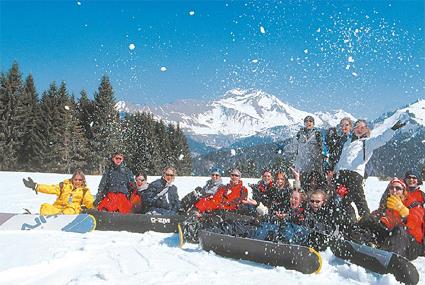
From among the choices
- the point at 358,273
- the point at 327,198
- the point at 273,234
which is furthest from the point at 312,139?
the point at 358,273

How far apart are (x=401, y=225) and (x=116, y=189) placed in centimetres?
500

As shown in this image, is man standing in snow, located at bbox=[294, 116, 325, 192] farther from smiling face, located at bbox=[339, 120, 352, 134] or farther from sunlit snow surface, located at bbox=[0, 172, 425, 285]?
sunlit snow surface, located at bbox=[0, 172, 425, 285]

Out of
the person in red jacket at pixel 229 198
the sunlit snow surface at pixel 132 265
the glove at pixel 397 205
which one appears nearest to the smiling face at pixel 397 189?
the glove at pixel 397 205

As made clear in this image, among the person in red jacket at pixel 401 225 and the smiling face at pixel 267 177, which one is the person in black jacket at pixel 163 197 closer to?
the smiling face at pixel 267 177

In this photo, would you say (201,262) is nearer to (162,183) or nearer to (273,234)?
(273,234)

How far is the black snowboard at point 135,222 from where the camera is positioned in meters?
7.03

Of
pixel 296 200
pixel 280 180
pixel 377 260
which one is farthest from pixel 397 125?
pixel 280 180

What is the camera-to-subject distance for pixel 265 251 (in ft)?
16.3

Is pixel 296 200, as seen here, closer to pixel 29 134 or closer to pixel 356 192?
pixel 356 192

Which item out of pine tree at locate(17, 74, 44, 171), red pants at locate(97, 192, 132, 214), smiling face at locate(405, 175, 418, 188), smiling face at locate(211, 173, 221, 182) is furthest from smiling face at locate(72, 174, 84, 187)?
pine tree at locate(17, 74, 44, 171)

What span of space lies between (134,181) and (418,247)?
5035 millimetres

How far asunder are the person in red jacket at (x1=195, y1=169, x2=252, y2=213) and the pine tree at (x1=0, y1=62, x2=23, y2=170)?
33766 millimetres

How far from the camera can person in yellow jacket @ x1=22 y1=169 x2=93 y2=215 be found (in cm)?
760

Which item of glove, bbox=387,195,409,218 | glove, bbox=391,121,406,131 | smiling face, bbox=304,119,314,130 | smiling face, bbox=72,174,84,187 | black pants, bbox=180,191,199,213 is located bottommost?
black pants, bbox=180,191,199,213
